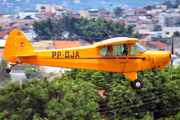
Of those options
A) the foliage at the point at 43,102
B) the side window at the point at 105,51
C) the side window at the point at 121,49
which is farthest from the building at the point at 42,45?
the side window at the point at 121,49

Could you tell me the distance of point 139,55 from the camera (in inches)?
485

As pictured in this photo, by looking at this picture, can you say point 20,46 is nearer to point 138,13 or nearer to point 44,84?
point 44,84

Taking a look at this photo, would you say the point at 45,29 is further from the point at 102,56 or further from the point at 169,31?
the point at 102,56

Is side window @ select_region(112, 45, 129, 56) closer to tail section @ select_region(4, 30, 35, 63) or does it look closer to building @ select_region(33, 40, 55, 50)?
tail section @ select_region(4, 30, 35, 63)

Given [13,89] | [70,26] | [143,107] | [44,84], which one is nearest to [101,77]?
[143,107]

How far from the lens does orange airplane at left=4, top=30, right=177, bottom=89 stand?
12273 mm

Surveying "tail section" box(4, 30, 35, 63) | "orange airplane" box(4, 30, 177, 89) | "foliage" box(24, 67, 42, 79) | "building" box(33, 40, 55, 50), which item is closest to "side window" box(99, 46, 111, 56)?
"orange airplane" box(4, 30, 177, 89)

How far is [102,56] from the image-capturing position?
12492 millimetres

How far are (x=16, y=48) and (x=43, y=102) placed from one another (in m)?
5.33

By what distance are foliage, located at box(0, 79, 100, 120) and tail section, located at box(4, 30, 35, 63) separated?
4215 mm

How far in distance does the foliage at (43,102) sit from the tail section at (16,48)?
4.22 metres

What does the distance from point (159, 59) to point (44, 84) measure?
841cm

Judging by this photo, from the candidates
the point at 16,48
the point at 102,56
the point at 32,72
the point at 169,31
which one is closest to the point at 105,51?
the point at 102,56

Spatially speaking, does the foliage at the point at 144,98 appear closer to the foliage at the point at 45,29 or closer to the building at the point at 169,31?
the foliage at the point at 45,29
